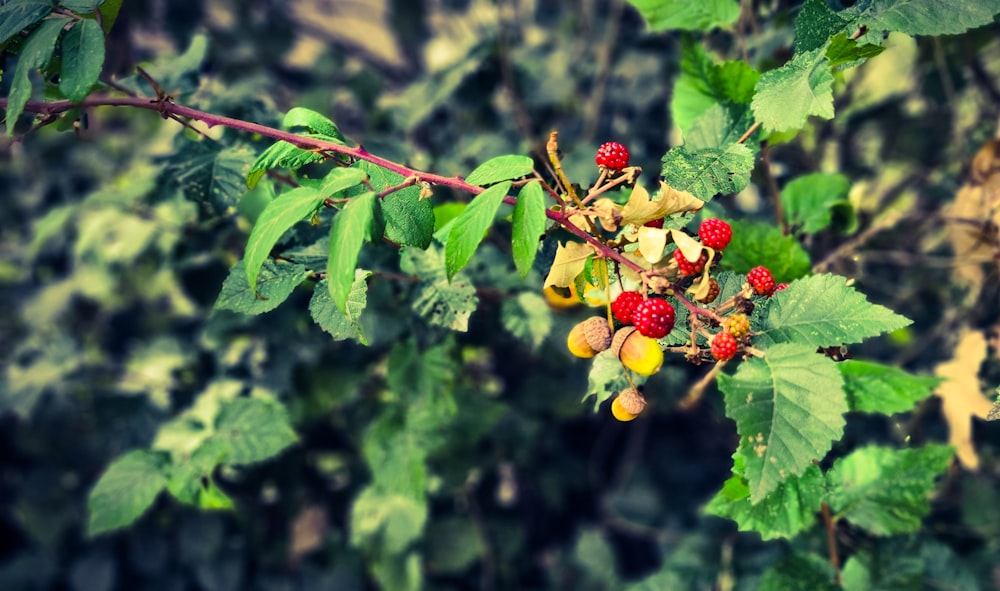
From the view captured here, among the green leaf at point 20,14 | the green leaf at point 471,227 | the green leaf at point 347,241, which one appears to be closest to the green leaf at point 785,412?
the green leaf at point 471,227

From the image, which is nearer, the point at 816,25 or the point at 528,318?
the point at 816,25

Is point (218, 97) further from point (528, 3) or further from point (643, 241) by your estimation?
point (528, 3)

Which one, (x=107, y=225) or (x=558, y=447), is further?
(x=558, y=447)

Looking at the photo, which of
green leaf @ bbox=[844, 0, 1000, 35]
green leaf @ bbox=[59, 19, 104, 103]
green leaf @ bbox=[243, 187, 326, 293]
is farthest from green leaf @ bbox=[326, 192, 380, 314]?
green leaf @ bbox=[844, 0, 1000, 35]

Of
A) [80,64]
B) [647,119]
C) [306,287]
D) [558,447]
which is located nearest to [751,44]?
[647,119]

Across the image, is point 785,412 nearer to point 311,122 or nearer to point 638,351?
point 638,351

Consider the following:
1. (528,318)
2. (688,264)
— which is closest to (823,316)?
(688,264)
